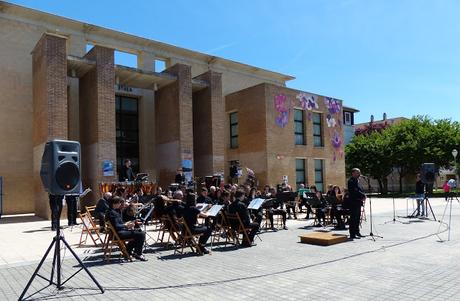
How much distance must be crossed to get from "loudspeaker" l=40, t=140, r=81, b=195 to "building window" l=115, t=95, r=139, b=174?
18.1 meters

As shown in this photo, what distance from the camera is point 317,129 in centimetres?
2994

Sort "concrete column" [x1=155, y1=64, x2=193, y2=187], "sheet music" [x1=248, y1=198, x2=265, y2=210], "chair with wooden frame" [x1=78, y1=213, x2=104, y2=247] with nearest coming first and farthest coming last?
"chair with wooden frame" [x1=78, y1=213, x2=104, y2=247] < "sheet music" [x1=248, y1=198, x2=265, y2=210] < "concrete column" [x1=155, y1=64, x2=193, y2=187]

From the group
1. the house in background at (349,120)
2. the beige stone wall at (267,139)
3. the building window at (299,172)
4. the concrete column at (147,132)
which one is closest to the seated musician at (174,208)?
the concrete column at (147,132)

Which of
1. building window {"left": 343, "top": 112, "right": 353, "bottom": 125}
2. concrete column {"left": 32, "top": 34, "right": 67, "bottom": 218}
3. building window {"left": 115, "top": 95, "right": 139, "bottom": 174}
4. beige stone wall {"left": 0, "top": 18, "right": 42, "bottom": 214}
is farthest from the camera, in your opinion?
building window {"left": 343, "top": 112, "right": 353, "bottom": 125}

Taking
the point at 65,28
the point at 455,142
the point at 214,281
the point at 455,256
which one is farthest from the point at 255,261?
the point at 455,142

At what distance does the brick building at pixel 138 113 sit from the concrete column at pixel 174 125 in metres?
0.06

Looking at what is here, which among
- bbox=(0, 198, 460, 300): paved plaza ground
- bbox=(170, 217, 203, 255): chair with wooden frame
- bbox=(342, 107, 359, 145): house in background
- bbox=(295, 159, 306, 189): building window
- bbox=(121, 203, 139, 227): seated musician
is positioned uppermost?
bbox=(342, 107, 359, 145): house in background

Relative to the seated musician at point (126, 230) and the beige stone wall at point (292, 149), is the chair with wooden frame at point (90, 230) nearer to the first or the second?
the seated musician at point (126, 230)

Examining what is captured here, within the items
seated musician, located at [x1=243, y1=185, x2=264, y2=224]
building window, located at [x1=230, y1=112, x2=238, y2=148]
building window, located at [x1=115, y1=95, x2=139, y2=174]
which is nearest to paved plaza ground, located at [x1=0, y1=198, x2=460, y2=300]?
seated musician, located at [x1=243, y1=185, x2=264, y2=224]

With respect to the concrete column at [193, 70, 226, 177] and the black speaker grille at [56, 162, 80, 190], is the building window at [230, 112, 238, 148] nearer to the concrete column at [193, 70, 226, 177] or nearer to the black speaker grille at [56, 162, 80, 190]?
the concrete column at [193, 70, 226, 177]

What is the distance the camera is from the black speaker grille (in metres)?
6.42

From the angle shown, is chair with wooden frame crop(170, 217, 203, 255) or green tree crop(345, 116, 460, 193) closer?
chair with wooden frame crop(170, 217, 203, 255)

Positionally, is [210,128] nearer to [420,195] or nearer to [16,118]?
[16,118]

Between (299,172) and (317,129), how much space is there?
3754mm
